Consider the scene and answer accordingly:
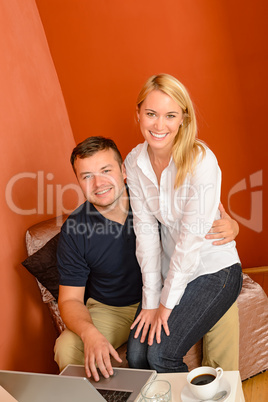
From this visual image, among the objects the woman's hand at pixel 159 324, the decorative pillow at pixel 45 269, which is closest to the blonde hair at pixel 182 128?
the woman's hand at pixel 159 324

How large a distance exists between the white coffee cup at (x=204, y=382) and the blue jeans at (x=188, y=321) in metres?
0.34

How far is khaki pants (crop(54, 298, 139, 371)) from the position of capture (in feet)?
5.99

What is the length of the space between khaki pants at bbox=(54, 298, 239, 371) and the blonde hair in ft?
1.81

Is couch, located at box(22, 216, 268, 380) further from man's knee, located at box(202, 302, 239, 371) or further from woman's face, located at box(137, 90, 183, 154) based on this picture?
woman's face, located at box(137, 90, 183, 154)

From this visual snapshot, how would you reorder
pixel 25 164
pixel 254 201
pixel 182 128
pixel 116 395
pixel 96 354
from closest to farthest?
pixel 116 395
pixel 96 354
pixel 182 128
pixel 25 164
pixel 254 201

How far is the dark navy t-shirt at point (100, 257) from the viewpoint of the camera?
6.41 feet

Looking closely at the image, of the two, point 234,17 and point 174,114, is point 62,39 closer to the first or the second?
point 234,17

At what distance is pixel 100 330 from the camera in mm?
1949

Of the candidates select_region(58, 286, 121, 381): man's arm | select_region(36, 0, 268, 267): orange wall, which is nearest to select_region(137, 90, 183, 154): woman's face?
select_region(58, 286, 121, 381): man's arm

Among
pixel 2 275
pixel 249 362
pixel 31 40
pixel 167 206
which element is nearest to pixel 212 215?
pixel 167 206

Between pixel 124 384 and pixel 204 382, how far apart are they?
248mm

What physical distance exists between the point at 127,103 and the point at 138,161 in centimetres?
93

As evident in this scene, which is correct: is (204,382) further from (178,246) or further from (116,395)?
(178,246)

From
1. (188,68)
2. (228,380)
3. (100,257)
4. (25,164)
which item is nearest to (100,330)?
(100,257)
